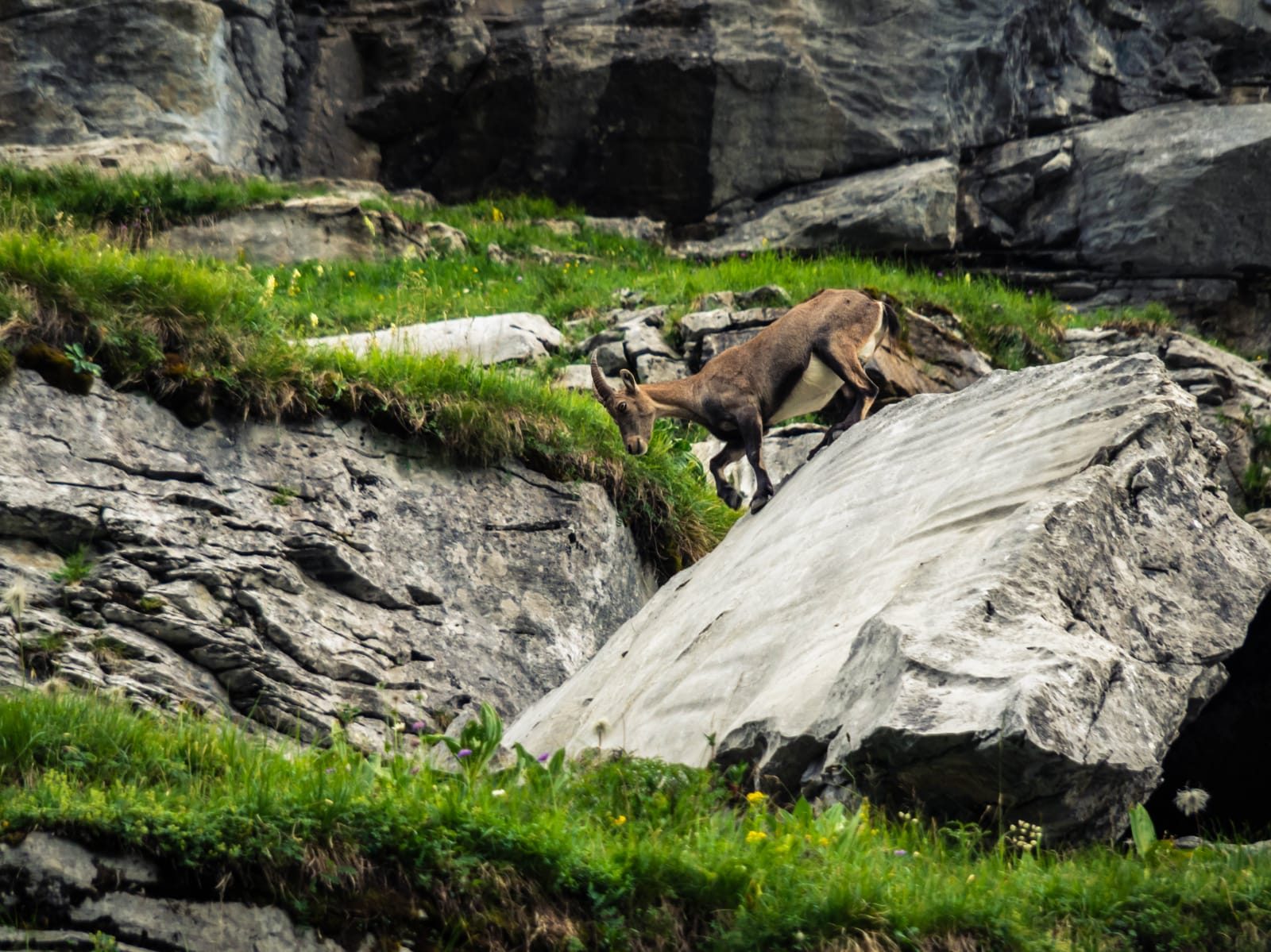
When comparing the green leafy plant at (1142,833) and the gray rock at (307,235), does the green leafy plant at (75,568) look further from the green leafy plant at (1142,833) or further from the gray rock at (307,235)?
the gray rock at (307,235)

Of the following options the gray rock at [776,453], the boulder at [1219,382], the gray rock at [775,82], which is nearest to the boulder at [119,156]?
the gray rock at [775,82]

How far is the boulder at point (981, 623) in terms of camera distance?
18.9 feet

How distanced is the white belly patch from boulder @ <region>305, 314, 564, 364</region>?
138 inches

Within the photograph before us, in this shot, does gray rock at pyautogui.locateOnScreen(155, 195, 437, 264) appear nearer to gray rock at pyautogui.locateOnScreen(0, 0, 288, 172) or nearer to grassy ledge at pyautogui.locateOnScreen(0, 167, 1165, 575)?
grassy ledge at pyautogui.locateOnScreen(0, 167, 1165, 575)

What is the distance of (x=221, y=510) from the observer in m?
9.79

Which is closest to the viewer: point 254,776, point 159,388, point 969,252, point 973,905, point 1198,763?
point 973,905

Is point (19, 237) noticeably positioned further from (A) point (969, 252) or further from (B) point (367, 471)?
(A) point (969, 252)

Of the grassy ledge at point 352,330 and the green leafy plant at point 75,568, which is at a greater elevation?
the grassy ledge at point 352,330

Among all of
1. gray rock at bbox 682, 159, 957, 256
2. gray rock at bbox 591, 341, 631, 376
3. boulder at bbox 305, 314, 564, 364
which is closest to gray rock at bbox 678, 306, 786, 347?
gray rock at bbox 591, 341, 631, 376

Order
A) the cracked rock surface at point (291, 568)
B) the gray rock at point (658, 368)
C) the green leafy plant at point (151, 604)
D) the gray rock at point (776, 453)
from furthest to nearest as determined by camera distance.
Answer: the gray rock at point (658, 368) → the gray rock at point (776, 453) → the green leafy plant at point (151, 604) → the cracked rock surface at point (291, 568)

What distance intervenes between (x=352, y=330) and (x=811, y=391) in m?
5.58

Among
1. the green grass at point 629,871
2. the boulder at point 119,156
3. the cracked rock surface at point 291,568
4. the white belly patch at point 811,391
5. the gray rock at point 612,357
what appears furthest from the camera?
the boulder at point 119,156

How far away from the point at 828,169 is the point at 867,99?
1.15 m

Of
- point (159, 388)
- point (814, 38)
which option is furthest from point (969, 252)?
point (159, 388)
